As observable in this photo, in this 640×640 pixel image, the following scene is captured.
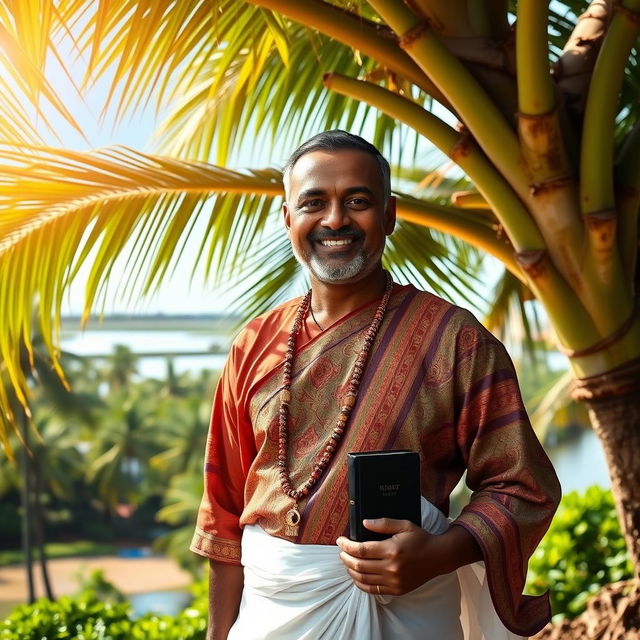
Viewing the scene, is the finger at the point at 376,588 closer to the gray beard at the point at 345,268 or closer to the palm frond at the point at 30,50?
the gray beard at the point at 345,268

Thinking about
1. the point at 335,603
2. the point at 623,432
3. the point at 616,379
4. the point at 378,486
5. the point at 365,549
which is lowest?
the point at 335,603

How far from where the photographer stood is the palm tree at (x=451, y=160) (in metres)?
2.91

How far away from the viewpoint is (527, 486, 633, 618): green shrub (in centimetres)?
561

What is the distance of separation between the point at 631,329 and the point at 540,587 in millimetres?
2945

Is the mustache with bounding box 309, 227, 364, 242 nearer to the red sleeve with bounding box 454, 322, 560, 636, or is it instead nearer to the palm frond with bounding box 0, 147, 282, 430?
the red sleeve with bounding box 454, 322, 560, 636

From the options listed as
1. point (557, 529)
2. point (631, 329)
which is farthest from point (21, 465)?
point (631, 329)

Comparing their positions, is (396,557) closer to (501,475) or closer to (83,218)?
(501,475)

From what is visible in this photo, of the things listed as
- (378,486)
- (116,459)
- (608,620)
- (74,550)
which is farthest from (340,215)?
(74,550)

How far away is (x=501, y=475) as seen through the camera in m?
2.08

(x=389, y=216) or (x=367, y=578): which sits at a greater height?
(x=389, y=216)

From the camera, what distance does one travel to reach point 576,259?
3137mm

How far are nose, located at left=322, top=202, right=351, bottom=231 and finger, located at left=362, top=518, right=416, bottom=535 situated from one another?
0.65 m

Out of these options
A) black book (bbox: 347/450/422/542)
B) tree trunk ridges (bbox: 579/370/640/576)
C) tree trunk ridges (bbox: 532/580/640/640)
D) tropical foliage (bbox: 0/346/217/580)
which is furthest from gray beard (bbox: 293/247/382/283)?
tropical foliage (bbox: 0/346/217/580)

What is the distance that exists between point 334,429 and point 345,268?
13.9 inches
